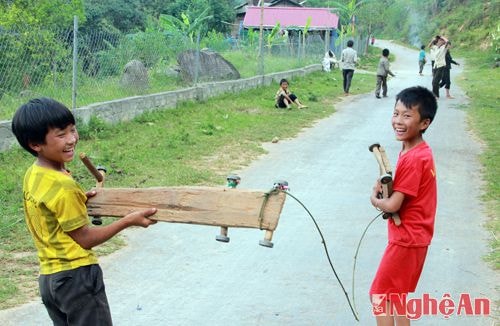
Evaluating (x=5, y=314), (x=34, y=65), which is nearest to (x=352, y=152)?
(x=34, y=65)

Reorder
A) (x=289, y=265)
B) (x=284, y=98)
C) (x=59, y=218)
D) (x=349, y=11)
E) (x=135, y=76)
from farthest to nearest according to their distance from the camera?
(x=349, y=11)
(x=284, y=98)
(x=135, y=76)
(x=289, y=265)
(x=59, y=218)

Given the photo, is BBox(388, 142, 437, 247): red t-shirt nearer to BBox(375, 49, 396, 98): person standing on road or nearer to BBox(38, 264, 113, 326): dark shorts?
BBox(38, 264, 113, 326): dark shorts

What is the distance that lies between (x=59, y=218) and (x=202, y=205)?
0.61m

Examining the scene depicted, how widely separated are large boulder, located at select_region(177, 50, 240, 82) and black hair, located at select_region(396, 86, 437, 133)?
490 inches

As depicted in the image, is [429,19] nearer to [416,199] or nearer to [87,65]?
[87,65]

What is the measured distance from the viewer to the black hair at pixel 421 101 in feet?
11.3

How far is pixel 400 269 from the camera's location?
3.42 meters

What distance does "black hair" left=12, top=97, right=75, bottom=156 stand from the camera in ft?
8.71

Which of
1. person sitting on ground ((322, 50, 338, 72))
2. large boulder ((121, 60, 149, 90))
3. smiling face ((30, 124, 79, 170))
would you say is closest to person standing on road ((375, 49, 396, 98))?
large boulder ((121, 60, 149, 90))

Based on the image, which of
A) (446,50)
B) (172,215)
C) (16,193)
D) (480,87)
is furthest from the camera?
(480,87)

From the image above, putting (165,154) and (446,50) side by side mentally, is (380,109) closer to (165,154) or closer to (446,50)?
(446,50)

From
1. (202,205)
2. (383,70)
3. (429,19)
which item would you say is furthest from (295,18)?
(202,205)

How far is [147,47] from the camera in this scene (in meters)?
13.7

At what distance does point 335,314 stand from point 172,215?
2.02 metres
